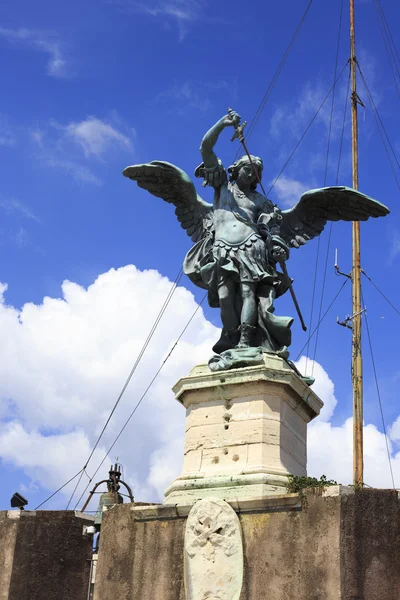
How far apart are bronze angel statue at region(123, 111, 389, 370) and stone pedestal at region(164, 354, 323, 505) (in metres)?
0.28

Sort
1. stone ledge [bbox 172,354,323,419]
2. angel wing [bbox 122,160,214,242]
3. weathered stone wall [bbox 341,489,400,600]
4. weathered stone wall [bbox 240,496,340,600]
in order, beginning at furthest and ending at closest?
angel wing [bbox 122,160,214,242] < stone ledge [bbox 172,354,323,419] < weathered stone wall [bbox 240,496,340,600] < weathered stone wall [bbox 341,489,400,600]

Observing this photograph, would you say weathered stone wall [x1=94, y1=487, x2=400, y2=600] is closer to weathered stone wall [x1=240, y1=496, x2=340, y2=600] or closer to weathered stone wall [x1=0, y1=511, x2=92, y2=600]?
weathered stone wall [x1=240, y1=496, x2=340, y2=600]

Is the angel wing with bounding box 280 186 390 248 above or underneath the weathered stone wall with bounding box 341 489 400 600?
above

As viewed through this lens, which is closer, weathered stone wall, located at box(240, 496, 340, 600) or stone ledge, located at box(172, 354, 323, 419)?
weathered stone wall, located at box(240, 496, 340, 600)

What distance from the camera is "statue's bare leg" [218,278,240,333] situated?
10.4 meters

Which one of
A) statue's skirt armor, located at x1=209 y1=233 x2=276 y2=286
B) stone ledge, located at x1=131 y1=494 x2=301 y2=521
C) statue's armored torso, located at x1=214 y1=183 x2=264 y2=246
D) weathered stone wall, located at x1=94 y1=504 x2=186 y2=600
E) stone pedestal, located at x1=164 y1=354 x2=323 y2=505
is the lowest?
weathered stone wall, located at x1=94 y1=504 x2=186 y2=600

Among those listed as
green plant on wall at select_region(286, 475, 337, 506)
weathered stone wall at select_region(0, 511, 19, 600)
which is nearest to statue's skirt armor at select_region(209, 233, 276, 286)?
green plant on wall at select_region(286, 475, 337, 506)

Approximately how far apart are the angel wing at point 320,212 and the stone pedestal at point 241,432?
1.95 meters

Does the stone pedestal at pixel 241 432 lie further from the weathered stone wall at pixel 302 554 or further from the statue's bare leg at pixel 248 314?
the statue's bare leg at pixel 248 314

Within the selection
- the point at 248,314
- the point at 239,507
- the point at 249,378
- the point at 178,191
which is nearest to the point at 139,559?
the point at 239,507

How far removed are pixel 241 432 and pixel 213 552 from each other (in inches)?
51.1

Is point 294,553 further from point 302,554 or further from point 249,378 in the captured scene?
point 249,378

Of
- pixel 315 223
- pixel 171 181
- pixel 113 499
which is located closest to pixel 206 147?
pixel 171 181

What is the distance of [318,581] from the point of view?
820 cm
